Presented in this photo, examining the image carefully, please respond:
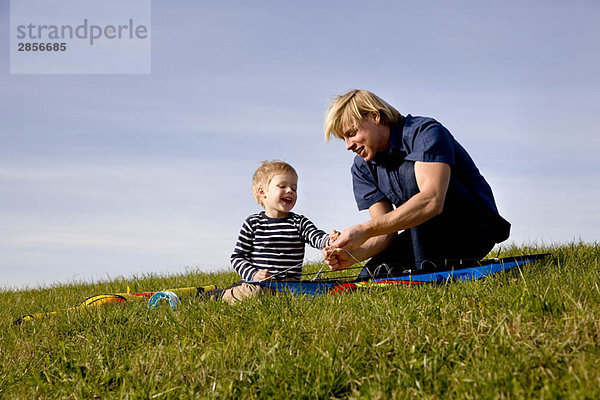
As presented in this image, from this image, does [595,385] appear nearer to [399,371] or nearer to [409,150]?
[399,371]

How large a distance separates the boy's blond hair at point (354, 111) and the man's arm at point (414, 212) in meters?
0.67

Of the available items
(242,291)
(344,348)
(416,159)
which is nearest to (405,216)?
(416,159)

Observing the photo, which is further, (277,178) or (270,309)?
(277,178)

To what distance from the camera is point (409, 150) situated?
530cm

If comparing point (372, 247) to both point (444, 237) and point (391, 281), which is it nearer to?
point (444, 237)

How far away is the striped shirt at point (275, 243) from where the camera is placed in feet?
19.8

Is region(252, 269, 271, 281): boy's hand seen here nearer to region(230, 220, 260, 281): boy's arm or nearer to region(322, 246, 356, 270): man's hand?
region(230, 220, 260, 281): boy's arm

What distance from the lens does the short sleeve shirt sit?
200 inches

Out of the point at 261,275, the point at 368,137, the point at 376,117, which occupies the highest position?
the point at 376,117

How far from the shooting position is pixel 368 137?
5.35 metres

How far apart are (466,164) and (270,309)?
288cm

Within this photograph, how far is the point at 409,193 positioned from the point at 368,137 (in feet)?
2.30

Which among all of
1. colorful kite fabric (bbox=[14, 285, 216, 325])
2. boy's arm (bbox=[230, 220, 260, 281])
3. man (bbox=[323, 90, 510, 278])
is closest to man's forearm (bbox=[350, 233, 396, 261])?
man (bbox=[323, 90, 510, 278])

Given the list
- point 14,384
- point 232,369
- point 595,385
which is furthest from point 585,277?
point 14,384
